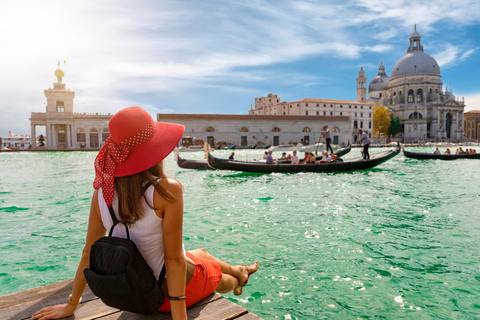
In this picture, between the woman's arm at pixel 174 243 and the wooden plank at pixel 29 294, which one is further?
the wooden plank at pixel 29 294

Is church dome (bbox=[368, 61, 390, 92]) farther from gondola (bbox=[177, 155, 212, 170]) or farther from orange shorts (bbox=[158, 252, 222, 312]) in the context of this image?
orange shorts (bbox=[158, 252, 222, 312])

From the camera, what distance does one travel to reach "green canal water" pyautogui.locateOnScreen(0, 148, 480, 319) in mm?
3602

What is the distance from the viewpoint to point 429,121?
7456cm

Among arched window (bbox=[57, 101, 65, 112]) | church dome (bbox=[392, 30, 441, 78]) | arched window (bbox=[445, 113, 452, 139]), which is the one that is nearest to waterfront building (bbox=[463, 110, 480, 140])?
arched window (bbox=[445, 113, 452, 139])

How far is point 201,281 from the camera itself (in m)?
1.96

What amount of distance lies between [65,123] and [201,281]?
55.8 meters

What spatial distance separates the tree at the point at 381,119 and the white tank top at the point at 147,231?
77.3 metres

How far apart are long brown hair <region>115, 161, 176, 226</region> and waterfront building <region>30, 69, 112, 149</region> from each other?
5354 cm

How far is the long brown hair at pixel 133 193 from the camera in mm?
1528

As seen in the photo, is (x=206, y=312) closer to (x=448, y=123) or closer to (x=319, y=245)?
(x=319, y=245)

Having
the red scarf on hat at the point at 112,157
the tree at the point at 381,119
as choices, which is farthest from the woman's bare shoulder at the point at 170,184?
the tree at the point at 381,119

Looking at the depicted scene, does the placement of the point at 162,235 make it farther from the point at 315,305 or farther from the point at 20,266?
the point at 20,266

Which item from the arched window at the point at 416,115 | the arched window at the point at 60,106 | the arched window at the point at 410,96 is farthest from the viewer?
the arched window at the point at 410,96

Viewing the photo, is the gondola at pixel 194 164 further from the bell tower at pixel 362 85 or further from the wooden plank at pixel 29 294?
the bell tower at pixel 362 85
